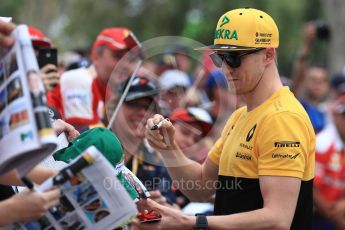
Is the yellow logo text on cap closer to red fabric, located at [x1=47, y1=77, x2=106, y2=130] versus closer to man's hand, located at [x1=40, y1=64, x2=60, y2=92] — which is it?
man's hand, located at [x1=40, y1=64, x2=60, y2=92]

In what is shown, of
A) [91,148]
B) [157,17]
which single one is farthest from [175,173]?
[157,17]

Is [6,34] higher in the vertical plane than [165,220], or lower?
higher

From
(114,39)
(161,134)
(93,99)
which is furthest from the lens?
(114,39)

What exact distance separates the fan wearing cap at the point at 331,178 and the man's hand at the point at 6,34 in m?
4.42

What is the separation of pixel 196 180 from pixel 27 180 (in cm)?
179

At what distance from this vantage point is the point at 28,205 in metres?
3.00

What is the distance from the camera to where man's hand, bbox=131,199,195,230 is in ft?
12.1

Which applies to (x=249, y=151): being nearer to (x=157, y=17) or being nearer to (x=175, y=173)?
(x=175, y=173)

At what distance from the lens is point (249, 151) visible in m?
4.00

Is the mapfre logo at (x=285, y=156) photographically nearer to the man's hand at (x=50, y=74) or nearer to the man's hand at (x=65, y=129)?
the man's hand at (x=65, y=129)

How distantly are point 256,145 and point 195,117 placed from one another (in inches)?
86.3

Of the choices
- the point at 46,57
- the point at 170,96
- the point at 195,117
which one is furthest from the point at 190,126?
the point at 46,57

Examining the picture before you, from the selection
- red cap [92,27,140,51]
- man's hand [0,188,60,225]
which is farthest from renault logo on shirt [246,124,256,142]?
red cap [92,27,140,51]

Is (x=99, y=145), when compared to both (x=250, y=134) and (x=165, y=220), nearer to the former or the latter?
(x=165, y=220)
